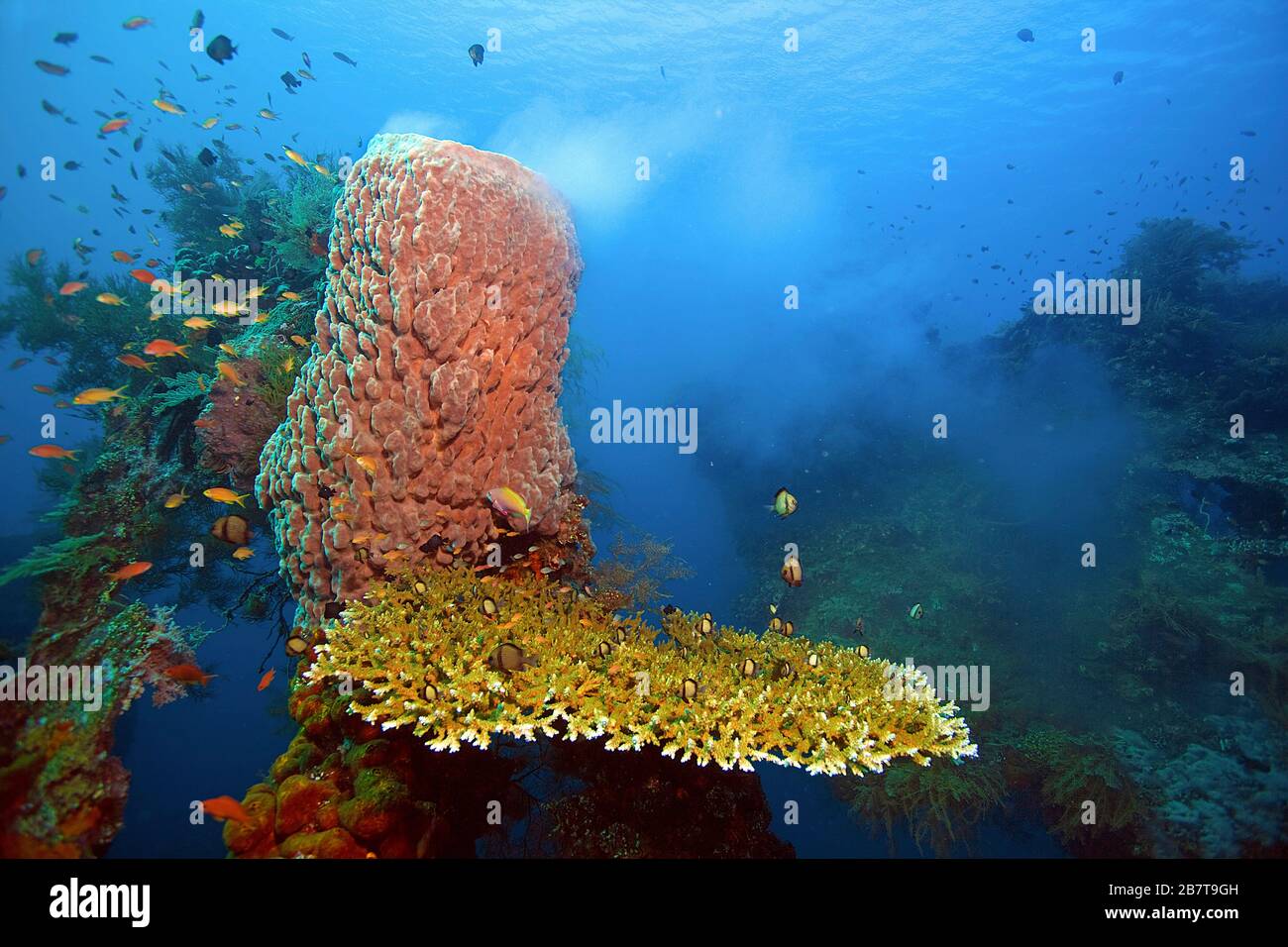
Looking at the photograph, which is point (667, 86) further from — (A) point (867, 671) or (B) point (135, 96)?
(B) point (135, 96)

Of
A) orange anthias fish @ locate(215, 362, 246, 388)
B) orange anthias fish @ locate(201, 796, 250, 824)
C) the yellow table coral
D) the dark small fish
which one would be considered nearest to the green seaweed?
orange anthias fish @ locate(215, 362, 246, 388)

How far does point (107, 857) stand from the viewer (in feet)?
11.2

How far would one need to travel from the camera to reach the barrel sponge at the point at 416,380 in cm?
497

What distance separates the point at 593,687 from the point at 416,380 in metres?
3.27

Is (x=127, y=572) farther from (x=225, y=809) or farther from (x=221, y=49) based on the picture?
(x=221, y=49)

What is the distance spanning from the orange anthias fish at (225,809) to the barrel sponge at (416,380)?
172 cm

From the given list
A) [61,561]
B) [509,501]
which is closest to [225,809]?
[509,501]

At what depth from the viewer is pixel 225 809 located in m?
3.51

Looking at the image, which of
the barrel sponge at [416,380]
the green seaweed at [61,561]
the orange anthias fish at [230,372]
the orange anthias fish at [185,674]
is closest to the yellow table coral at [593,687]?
the barrel sponge at [416,380]

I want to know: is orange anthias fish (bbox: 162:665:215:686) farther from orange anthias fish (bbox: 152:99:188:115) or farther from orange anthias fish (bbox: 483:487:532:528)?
orange anthias fish (bbox: 152:99:188:115)

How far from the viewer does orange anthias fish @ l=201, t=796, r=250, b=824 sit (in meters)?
3.48

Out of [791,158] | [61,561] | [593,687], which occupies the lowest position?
[593,687]

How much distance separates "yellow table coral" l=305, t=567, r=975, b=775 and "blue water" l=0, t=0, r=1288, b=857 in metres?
2.48

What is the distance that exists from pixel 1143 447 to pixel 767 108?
32.4 meters
